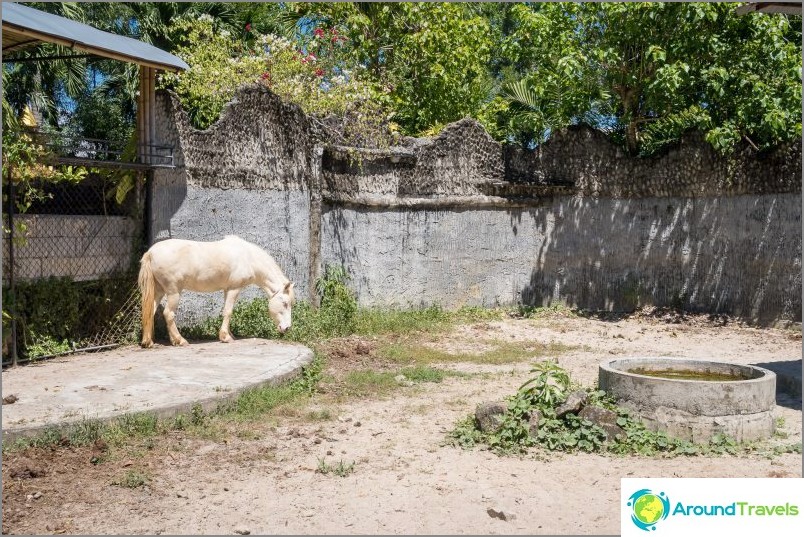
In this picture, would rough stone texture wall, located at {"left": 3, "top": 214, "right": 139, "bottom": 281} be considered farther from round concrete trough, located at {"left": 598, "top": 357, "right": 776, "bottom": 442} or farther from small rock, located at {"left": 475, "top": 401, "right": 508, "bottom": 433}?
round concrete trough, located at {"left": 598, "top": 357, "right": 776, "bottom": 442}

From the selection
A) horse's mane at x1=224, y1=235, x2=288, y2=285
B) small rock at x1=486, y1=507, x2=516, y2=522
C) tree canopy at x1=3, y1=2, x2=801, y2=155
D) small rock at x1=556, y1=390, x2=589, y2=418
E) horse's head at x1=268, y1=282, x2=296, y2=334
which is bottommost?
small rock at x1=486, y1=507, x2=516, y2=522

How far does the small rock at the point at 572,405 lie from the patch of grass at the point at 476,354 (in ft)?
11.6

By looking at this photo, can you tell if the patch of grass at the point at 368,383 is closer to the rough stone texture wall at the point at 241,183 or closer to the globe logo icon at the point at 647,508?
the rough stone texture wall at the point at 241,183

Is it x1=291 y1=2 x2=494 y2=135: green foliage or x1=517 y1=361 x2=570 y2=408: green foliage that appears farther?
x1=291 y1=2 x2=494 y2=135: green foliage

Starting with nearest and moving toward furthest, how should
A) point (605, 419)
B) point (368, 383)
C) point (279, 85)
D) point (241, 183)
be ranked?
point (605, 419), point (368, 383), point (241, 183), point (279, 85)

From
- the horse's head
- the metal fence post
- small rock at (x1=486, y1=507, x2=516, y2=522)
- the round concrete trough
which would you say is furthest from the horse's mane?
small rock at (x1=486, y1=507, x2=516, y2=522)

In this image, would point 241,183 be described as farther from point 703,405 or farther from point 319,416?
point 703,405

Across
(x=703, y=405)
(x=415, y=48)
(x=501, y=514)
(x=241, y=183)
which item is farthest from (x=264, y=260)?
(x=415, y=48)

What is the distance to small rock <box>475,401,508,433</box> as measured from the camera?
253 inches

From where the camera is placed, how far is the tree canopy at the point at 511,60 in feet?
42.8

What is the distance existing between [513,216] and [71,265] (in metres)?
8.37

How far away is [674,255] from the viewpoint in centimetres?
1456

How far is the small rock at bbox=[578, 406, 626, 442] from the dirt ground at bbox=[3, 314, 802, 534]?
35cm

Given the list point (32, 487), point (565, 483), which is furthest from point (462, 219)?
point (32, 487)
